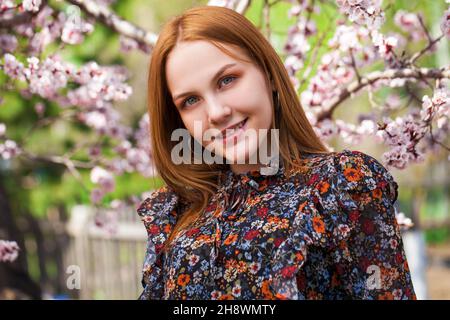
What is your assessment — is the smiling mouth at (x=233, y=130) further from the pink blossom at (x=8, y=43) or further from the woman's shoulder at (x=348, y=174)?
the pink blossom at (x=8, y=43)

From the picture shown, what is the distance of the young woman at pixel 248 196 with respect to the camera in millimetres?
1840

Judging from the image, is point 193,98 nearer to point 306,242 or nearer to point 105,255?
point 306,242

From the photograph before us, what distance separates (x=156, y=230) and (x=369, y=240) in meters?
0.71

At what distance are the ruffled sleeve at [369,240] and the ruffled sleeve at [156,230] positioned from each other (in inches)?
22.8

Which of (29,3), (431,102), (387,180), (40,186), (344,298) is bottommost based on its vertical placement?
(344,298)

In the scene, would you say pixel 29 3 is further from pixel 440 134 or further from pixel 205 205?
pixel 440 134

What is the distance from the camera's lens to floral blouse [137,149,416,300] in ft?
5.97

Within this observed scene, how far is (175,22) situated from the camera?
2.15 m

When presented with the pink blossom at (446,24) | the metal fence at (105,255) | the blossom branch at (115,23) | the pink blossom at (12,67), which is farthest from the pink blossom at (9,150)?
the metal fence at (105,255)

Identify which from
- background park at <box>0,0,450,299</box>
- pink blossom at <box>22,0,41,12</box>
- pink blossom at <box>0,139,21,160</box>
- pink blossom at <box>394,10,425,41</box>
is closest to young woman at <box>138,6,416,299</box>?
background park at <box>0,0,450,299</box>

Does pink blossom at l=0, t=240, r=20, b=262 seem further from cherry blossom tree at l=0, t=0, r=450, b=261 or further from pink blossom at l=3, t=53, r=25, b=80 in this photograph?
pink blossom at l=3, t=53, r=25, b=80

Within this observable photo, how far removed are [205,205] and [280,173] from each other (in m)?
0.29

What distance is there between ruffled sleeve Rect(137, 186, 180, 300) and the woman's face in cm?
29

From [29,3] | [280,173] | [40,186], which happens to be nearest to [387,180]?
[280,173]
